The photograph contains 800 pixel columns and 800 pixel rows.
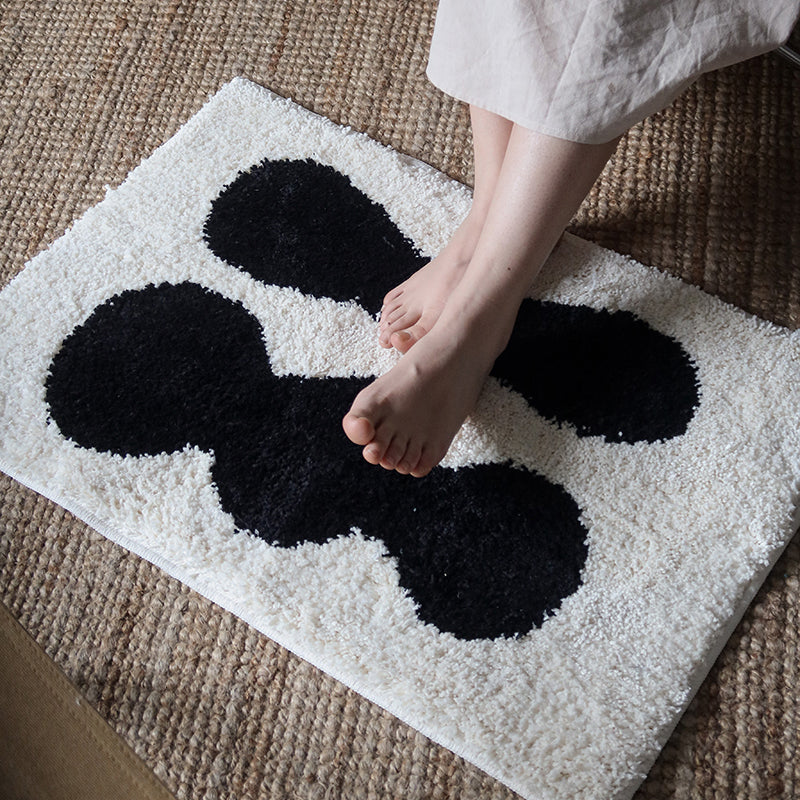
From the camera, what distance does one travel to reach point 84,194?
1.03 m

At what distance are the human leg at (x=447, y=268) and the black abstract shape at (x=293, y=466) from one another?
0.07m

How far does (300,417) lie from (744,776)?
0.49 meters

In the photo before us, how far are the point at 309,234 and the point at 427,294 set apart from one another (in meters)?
0.18

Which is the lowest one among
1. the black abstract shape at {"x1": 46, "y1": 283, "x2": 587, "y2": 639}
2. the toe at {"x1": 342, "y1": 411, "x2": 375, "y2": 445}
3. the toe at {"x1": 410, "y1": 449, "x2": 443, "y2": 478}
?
the black abstract shape at {"x1": 46, "y1": 283, "x2": 587, "y2": 639}

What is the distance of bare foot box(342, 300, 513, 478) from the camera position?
2.49 feet

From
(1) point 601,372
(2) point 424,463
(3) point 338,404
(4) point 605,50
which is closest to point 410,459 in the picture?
(2) point 424,463

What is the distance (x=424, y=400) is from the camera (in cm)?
77

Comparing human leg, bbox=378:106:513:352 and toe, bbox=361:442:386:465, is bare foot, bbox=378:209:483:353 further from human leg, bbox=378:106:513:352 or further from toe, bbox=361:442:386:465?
toe, bbox=361:442:386:465

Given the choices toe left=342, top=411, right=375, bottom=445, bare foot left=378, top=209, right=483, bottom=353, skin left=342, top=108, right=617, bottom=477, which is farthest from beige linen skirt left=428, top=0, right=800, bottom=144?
toe left=342, top=411, right=375, bottom=445

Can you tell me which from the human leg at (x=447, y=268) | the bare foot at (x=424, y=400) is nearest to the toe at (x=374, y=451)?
the bare foot at (x=424, y=400)

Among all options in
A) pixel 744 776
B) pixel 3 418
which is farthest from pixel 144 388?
pixel 744 776

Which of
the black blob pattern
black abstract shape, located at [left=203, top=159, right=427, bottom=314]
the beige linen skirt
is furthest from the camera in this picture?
black abstract shape, located at [left=203, top=159, right=427, bottom=314]

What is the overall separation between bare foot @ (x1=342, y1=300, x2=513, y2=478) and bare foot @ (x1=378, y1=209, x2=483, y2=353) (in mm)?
45

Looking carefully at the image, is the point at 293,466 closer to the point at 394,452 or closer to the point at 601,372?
the point at 394,452
